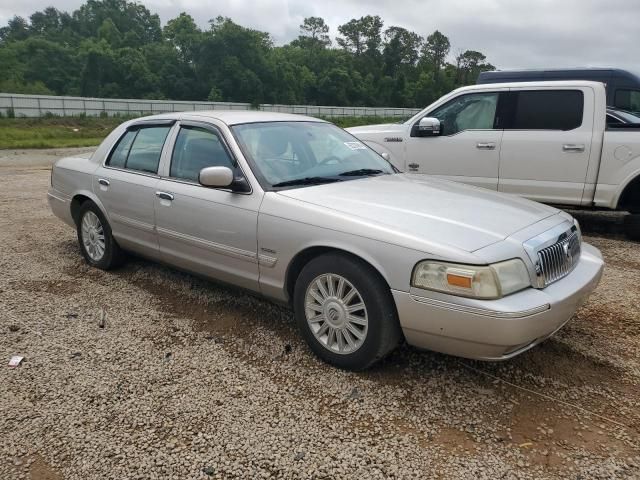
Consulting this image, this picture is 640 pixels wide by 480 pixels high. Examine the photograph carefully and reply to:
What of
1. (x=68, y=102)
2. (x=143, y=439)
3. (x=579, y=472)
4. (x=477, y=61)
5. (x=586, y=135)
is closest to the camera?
(x=579, y=472)

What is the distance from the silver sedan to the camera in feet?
9.25

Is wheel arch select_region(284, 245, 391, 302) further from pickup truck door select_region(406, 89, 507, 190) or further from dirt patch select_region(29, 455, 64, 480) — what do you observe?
pickup truck door select_region(406, 89, 507, 190)

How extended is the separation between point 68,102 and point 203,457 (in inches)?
1621

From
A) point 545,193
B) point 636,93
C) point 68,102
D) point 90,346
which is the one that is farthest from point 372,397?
point 68,102

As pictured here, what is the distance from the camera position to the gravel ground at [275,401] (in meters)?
2.52

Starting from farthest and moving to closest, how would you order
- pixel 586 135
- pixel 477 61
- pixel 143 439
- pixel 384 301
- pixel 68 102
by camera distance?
pixel 477 61, pixel 68 102, pixel 586 135, pixel 384 301, pixel 143 439

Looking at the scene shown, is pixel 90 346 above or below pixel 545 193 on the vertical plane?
below

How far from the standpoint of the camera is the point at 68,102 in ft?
126

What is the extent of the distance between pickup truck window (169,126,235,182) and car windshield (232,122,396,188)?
0.58 ft

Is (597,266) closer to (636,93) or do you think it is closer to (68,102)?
(636,93)

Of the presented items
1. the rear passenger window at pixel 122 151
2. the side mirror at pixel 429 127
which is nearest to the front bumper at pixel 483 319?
the rear passenger window at pixel 122 151

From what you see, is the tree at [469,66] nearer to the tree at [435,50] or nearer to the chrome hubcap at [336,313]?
the tree at [435,50]

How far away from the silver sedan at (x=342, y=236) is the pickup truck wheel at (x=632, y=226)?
311 cm

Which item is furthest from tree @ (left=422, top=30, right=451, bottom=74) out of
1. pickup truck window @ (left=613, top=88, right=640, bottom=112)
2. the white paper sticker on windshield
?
the white paper sticker on windshield
